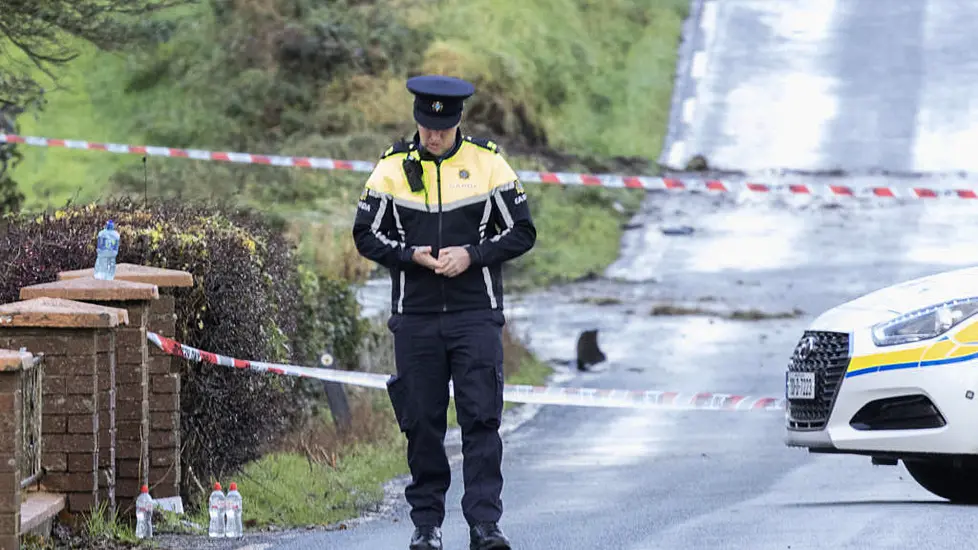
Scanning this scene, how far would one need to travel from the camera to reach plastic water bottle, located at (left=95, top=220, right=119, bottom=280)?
9.64 m

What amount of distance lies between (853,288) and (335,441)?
486 inches

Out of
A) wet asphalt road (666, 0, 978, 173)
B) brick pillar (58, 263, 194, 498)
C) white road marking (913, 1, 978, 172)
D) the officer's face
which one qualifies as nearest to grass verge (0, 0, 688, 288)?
wet asphalt road (666, 0, 978, 173)

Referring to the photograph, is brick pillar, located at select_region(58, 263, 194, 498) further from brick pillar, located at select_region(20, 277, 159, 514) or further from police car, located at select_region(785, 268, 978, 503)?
police car, located at select_region(785, 268, 978, 503)

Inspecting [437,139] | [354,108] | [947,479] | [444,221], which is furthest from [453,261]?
[354,108]

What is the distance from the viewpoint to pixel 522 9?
136 ft

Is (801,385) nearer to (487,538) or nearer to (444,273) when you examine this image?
(487,538)

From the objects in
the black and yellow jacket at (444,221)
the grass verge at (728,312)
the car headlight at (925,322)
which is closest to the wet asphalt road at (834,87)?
the grass verge at (728,312)

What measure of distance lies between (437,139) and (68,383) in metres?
2.03

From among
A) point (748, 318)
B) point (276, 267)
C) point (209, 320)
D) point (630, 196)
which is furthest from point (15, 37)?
point (630, 196)

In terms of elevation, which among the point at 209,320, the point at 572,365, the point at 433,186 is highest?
the point at 433,186

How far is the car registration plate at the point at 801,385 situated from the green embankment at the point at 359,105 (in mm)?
16008

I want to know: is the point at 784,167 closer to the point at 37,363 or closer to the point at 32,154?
the point at 32,154

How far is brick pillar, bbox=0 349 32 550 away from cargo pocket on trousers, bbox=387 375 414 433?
4.76 feet

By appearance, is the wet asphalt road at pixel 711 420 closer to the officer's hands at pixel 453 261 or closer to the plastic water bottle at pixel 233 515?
the plastic water bottle at pixel 233 515
